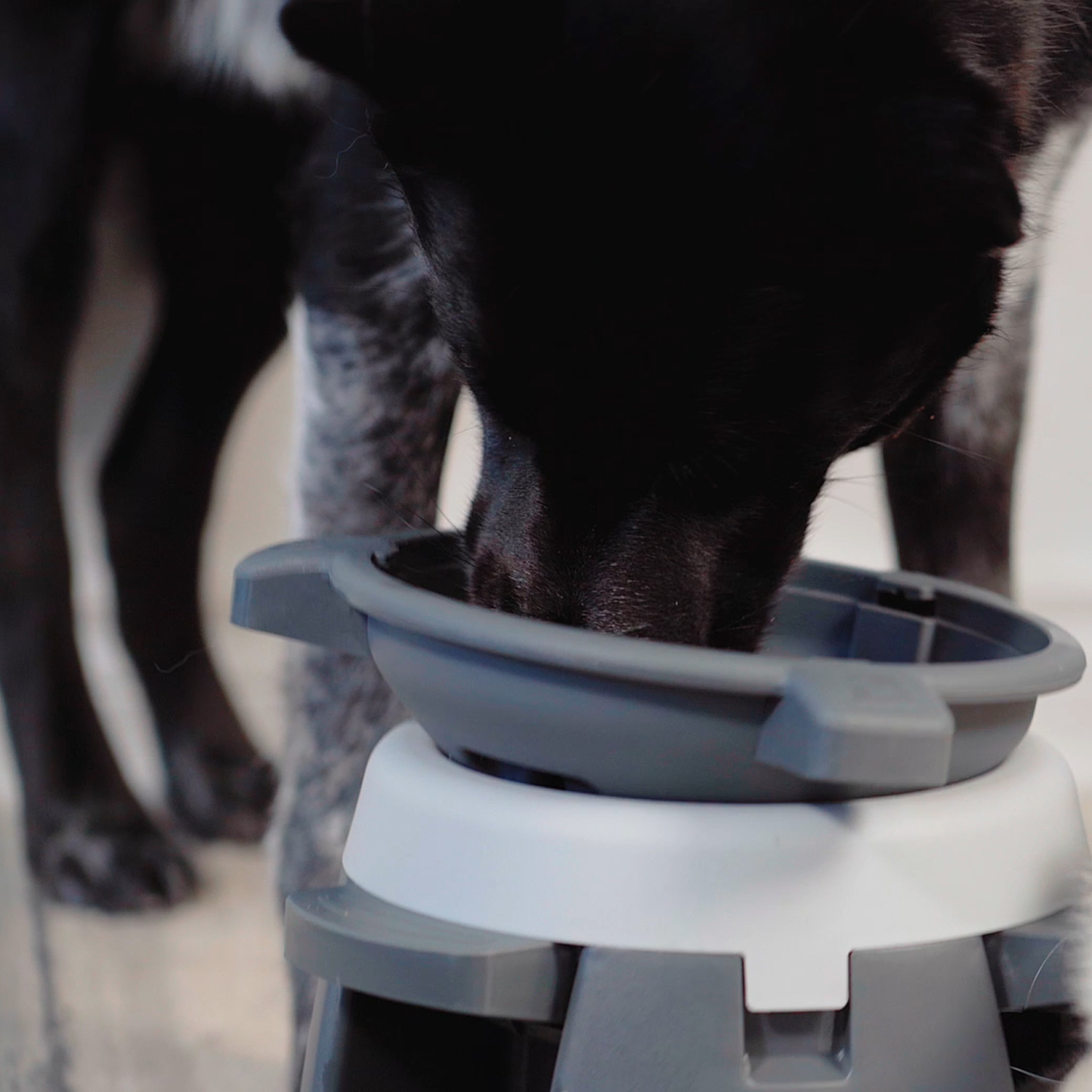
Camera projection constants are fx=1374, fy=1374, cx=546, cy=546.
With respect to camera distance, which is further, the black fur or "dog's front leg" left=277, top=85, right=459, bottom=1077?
the black fur

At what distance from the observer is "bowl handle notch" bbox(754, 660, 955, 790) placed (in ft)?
1.38

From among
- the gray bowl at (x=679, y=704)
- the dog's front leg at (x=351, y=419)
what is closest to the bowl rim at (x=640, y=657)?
the gray bowl at (x=679, y=704)

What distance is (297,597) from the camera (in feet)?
2.10

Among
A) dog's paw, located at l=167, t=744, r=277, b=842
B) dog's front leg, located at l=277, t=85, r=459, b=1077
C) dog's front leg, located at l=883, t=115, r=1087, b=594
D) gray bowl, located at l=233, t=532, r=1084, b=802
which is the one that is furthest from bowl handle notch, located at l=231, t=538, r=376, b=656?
dog's paw, located at l=167, t=744, r=277, b=842

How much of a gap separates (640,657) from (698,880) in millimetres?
88

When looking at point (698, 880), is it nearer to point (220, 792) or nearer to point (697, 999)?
point (697, 999)

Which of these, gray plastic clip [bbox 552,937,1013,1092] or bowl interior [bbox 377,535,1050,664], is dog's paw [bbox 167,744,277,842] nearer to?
bowl interior [bbox 377,535,1050,664]

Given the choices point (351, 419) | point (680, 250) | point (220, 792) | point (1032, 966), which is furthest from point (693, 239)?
point (220, 792)

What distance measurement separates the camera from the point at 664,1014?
0.48 metres

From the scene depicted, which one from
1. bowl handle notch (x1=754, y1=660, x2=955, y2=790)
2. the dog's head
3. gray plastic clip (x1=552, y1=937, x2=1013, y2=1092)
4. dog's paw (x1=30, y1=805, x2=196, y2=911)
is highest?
the dog's head

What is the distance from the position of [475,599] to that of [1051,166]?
22.7 inches

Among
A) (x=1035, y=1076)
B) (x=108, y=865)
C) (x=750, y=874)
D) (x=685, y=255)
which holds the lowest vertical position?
(x=108, y=865)

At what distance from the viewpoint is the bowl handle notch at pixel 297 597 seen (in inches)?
25.0

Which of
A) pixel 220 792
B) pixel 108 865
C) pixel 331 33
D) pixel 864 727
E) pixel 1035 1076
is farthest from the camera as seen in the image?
pixel 220 792
